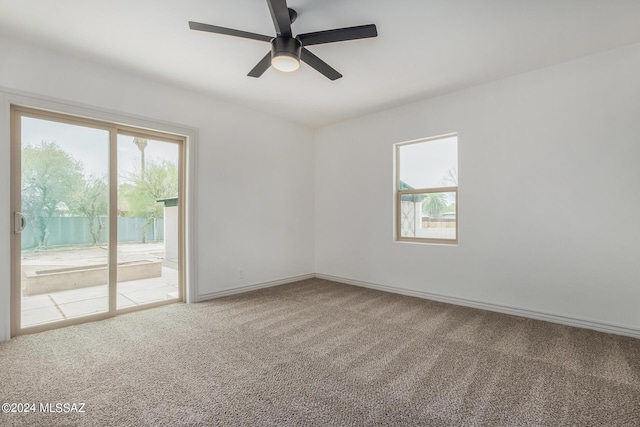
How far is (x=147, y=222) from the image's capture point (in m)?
3.65

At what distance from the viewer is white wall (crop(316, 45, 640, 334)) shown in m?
2.83

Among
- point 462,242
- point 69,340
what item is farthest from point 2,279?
point 462,242

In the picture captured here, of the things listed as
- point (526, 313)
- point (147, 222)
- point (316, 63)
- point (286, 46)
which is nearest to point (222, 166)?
point (147, 222)

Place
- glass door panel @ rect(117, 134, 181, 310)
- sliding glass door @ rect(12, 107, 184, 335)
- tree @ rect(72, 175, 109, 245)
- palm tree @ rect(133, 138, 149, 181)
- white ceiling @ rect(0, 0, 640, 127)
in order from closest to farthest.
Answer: white ceiling @ rect(0, 0, 640, 127), sliding glass door @ rect(12, 107, 184, 335), tree @ rect(72, 175, 109, 245), glass door panel @ rect(117, 134, 181, 310), palm tree @ rect(133, 138, 149, 181)

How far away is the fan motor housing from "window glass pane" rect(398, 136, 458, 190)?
8.20 ft

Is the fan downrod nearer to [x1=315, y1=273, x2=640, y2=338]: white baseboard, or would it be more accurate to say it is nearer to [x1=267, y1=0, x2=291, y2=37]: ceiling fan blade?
[x1=267, y1=0, x2=291, y2=37]: ceiling fan blade

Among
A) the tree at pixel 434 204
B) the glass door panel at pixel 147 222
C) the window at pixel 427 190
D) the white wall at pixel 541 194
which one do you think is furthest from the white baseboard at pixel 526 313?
the glass door panel at pixel 147 222

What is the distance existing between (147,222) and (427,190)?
3626mm

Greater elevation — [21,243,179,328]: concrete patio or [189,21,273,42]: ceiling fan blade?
[189,21,273,42]: ceiling fan blade

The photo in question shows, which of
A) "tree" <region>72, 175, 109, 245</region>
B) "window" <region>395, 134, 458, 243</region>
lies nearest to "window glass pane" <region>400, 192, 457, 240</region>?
"window" <region>395, 134, 458, 243</region>

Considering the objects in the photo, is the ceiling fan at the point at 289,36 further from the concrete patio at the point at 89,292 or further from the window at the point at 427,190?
the concrete patio at the point at 89,292

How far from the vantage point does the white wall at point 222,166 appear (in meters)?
2.80

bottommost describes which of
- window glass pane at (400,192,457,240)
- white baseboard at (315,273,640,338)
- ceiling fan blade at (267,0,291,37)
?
white baseboard at (315,273,640,338)

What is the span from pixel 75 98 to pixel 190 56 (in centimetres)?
124
